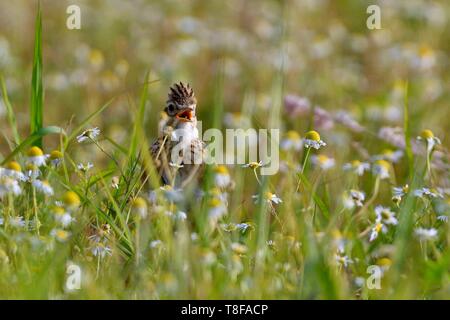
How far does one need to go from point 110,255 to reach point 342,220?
1.26 m

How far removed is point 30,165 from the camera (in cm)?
446

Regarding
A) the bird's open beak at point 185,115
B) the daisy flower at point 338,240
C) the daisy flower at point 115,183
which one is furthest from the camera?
the bird's open beak at point 185,115

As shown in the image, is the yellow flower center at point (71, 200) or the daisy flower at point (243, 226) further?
the daisy flower at point (243, 226)

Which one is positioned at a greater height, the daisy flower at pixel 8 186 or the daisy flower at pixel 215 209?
the daisy flower at pixel 8 186

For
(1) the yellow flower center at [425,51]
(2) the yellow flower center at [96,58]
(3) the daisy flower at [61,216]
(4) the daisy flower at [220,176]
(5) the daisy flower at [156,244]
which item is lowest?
(5) the daisy flower at [156,244]

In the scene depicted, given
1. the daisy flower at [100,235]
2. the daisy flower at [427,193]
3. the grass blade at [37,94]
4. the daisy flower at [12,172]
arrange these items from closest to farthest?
the daisy flower at [100,235], the daisy flower at [12,172], the daisy flower at [427,193], the grass blade at [37,94]

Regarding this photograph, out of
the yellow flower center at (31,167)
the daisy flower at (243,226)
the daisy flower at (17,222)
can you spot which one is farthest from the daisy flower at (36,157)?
the daisy flower at (243,226)

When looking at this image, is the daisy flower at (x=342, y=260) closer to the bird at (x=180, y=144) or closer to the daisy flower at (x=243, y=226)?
the daisy flower at (x=243, y=226)

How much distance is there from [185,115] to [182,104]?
65mm

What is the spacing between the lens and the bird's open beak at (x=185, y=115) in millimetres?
5223

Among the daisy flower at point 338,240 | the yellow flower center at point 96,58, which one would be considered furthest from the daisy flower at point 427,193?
the yellow flower center at point 96,58

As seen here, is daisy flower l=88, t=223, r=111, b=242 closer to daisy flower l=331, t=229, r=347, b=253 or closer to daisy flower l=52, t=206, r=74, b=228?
daisy flower l=52, t=206, r=74, b=228

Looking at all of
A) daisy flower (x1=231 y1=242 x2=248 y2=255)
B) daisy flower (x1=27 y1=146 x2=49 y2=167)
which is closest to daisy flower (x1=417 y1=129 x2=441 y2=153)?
daisy flower (x1=231 y1=242 x2=248 y2=255)
